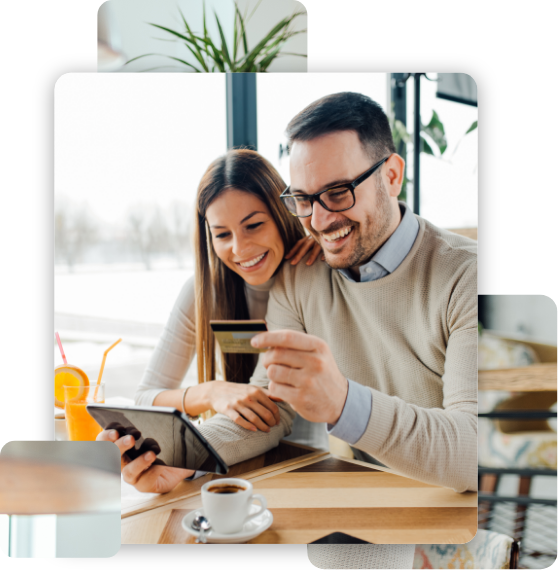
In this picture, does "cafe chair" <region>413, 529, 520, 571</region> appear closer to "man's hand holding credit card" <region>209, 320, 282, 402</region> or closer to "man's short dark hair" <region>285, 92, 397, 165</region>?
"man's hand holding credit card" <region>209, 320, 282, 402</region>

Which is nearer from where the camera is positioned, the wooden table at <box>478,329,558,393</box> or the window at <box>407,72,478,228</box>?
the window at <box>407,72,478,228</box>

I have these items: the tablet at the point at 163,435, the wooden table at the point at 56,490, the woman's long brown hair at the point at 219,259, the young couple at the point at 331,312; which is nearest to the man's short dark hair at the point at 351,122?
the young couple at the point at 331,312

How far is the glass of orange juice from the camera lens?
4.06 feet

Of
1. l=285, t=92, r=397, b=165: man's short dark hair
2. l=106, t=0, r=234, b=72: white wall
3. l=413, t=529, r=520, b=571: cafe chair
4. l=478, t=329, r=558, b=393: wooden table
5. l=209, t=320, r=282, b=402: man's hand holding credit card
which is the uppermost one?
l=106, t=0, r=234, b=72: white wall

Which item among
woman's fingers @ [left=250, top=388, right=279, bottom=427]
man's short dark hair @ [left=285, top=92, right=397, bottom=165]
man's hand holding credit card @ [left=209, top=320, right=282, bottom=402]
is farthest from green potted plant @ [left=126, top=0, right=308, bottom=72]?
woman's fingers @ [left=250, top=388, right=279, bottom=427]

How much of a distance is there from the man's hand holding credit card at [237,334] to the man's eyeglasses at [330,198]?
0.27 m

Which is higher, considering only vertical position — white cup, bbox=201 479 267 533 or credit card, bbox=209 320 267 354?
credit card, bbox=209 320 267 354

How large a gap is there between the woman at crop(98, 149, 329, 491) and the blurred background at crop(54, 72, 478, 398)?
3 cm

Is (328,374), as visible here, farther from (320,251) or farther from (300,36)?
(300,36)

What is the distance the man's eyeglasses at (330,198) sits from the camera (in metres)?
1.18

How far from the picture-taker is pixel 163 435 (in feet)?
3.98

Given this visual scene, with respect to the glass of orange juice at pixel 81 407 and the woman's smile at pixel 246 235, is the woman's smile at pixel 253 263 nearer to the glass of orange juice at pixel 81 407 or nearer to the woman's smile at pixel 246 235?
the woman's smile at pixel 246 235

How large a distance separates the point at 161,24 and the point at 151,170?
0.37m

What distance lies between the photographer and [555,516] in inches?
52.4
